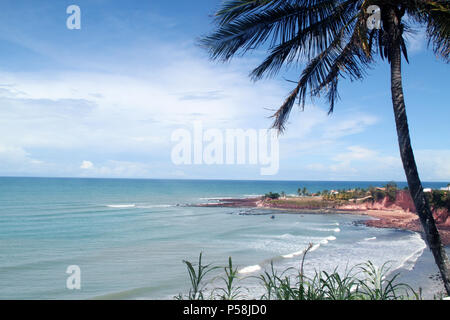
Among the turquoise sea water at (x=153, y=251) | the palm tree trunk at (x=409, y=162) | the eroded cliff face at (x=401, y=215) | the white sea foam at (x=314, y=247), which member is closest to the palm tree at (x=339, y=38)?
the palm tree trunk at (x=409, y=162)

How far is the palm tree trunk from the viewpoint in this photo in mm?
3939

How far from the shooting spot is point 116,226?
21984mm

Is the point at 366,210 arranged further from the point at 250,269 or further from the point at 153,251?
the point at 250,269

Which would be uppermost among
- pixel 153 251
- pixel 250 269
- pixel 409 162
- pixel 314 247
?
pixel 409 162

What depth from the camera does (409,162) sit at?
404 cm

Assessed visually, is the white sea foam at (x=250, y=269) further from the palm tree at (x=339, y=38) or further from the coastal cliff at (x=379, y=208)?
the coastal cliff at (x=379, y=208)

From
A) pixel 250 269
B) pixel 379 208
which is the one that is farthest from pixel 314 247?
pixel 379 208

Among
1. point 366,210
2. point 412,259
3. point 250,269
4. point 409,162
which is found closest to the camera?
point 409,162

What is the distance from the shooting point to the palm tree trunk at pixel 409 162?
394 centimetres

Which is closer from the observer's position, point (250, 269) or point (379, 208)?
point (250, 269)

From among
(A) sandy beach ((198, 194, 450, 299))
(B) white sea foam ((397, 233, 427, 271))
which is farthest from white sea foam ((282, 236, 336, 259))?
(A) sandy beach ((198, 194, 450, 299))

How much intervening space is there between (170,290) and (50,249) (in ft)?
29.8
